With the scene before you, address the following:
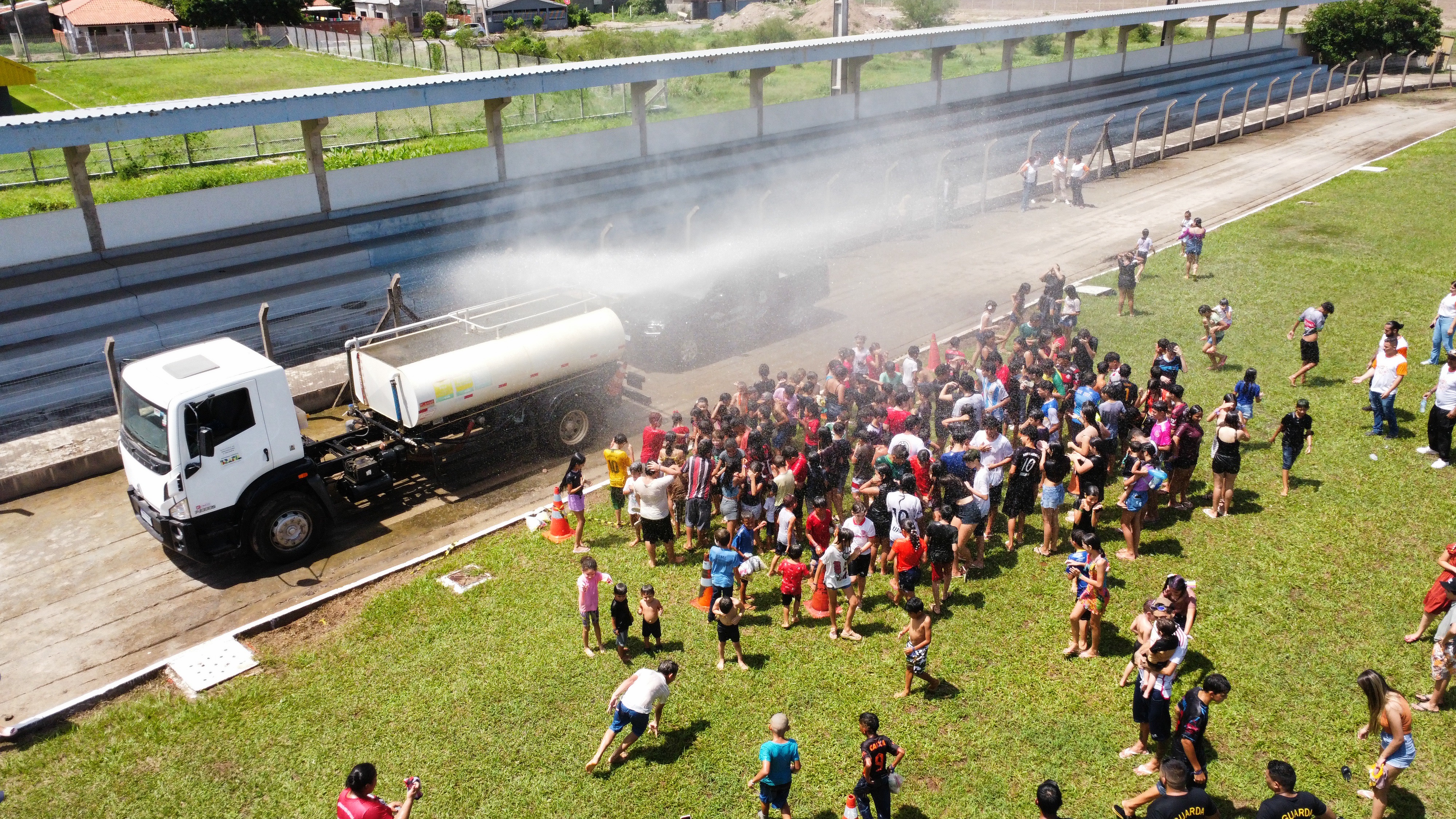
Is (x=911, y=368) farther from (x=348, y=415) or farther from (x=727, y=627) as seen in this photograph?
(x=348, y=415)

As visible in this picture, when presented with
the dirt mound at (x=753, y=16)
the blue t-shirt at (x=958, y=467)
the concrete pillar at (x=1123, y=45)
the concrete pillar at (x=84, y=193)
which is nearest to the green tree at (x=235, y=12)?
the dirt mound at (x=753, y=16)

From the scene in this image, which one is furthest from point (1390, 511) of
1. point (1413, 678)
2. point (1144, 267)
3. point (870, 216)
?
point (870, 216)

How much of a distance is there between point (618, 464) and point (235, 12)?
235ft

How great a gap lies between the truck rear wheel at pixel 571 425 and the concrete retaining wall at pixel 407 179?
39.2ft

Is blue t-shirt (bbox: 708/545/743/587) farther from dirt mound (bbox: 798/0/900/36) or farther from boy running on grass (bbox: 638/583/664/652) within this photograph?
dirt mound (bbox: 798/0/900/36)

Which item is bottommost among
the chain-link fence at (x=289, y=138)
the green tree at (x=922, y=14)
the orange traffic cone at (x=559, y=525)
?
the orange traffic cone at (x=559, y=525)

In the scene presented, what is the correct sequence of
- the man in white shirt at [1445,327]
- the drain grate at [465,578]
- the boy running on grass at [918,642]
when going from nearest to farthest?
the boy running on grass at [918,642]
the drain grate at [465,578]
the man in white shirt at [1445,327]

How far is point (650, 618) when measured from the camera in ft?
35.0

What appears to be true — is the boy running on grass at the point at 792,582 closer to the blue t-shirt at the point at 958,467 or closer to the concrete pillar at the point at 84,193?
the blue t-shirt at the point at 958,467

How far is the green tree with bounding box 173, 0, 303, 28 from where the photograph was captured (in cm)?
6875

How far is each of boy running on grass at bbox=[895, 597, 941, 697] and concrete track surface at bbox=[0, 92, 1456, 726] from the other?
23.0 ft

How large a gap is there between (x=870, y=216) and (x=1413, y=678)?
72.6 ft

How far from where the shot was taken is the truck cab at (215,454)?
40.7 feet

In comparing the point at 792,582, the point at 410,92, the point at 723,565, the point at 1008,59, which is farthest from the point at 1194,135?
the point at 723,565
